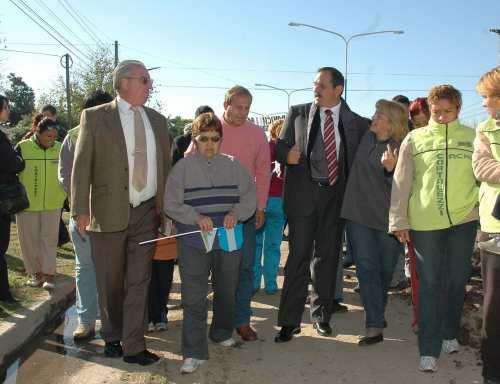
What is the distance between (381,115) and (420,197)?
85 cm

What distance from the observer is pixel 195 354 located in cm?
427

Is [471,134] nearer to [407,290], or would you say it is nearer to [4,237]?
[407,290]

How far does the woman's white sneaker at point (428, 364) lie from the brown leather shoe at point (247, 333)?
1.47m

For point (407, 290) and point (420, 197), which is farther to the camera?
point (407, 290)

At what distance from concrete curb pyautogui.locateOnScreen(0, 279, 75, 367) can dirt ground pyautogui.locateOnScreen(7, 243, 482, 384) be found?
0.18 metres

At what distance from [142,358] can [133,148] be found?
1.62 metres

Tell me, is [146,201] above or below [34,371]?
above

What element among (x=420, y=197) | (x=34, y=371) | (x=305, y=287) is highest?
(x=420, y=197)

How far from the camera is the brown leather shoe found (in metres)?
4.95

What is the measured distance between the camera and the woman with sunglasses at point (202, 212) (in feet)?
14.0

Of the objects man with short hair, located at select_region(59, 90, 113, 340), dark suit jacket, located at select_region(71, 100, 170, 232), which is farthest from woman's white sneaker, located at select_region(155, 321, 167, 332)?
dark suit jacket, located at select_region(71, 100, 170, 232)

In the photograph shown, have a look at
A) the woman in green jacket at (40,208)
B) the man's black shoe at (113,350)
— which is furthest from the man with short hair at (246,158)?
the woman in green jacket at (40,208)

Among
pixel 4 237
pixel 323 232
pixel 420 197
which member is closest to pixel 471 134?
pixel 420 197

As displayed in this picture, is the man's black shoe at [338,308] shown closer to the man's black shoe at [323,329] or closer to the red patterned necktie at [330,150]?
the man's black shoe at [323,329]
